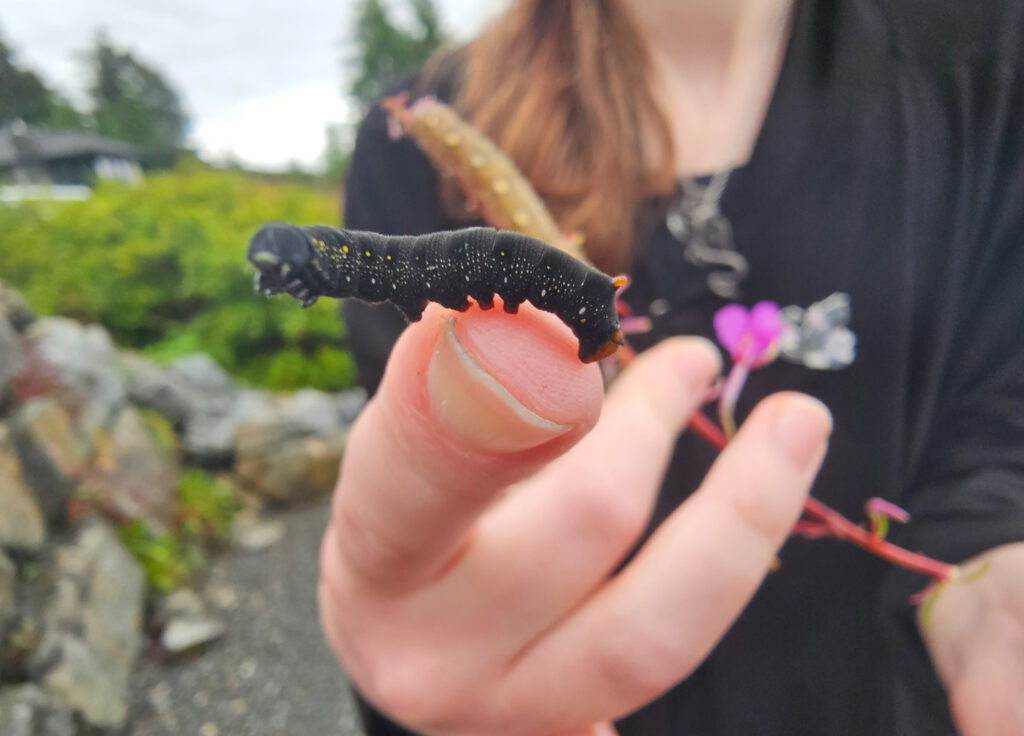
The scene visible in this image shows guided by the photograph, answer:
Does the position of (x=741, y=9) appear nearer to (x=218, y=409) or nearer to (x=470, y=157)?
(x=470, y=157)

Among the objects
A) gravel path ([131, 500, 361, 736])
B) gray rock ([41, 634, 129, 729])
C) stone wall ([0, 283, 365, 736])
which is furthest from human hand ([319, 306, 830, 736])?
gravel path ([131, 500, 361, 736])

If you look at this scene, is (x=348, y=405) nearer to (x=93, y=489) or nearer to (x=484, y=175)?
(x=93, y=489)

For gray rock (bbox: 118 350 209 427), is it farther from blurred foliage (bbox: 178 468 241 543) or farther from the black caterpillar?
the black caterpillar

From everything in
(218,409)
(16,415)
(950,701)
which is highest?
(950,701)

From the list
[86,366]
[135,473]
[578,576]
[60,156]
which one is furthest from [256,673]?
[578,576]

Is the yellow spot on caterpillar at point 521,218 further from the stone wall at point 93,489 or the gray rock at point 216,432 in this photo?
the gray rock at point 216,432

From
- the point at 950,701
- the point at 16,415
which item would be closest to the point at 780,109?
the point at 950,701
